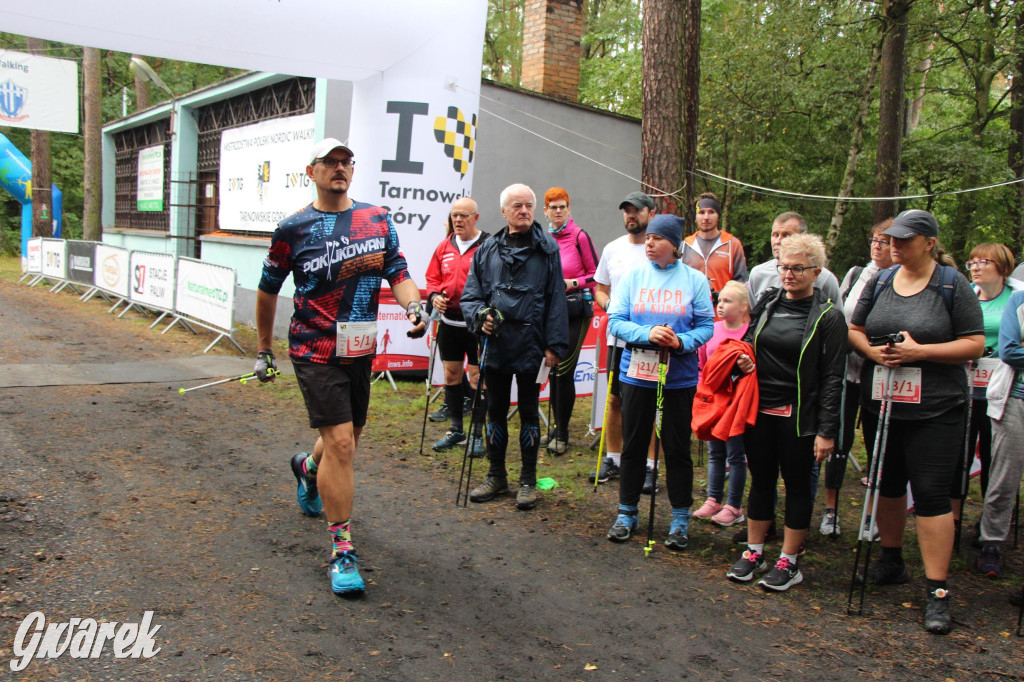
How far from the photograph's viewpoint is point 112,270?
14.5 metres

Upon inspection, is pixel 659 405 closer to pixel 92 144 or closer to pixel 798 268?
pixel 798 268

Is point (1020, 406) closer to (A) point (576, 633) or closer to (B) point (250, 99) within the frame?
(A) point (576, 633)

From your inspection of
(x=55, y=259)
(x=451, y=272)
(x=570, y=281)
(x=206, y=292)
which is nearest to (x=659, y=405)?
(x=570, y=281)

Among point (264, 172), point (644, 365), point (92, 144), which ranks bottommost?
point (644, 365)

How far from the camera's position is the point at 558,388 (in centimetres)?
666

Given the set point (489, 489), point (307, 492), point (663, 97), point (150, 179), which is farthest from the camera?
point (150, 179)

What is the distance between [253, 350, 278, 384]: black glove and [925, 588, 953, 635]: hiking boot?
11.6 ft

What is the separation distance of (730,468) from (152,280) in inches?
432

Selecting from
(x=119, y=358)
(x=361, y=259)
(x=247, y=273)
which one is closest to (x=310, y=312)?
(x=361, y=259)

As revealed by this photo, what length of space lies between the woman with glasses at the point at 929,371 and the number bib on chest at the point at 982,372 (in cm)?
115

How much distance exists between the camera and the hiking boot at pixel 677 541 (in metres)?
4.59

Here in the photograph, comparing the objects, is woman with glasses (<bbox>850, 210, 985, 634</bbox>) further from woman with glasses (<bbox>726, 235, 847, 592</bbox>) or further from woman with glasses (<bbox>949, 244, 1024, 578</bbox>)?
woman with glasses (<bbox>949, 244, 1024, 578</bbox>)

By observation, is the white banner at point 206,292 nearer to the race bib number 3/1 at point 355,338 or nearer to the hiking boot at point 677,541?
the race bib number 3/1 at point 355,338

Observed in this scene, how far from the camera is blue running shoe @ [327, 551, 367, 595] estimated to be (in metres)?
3.66
